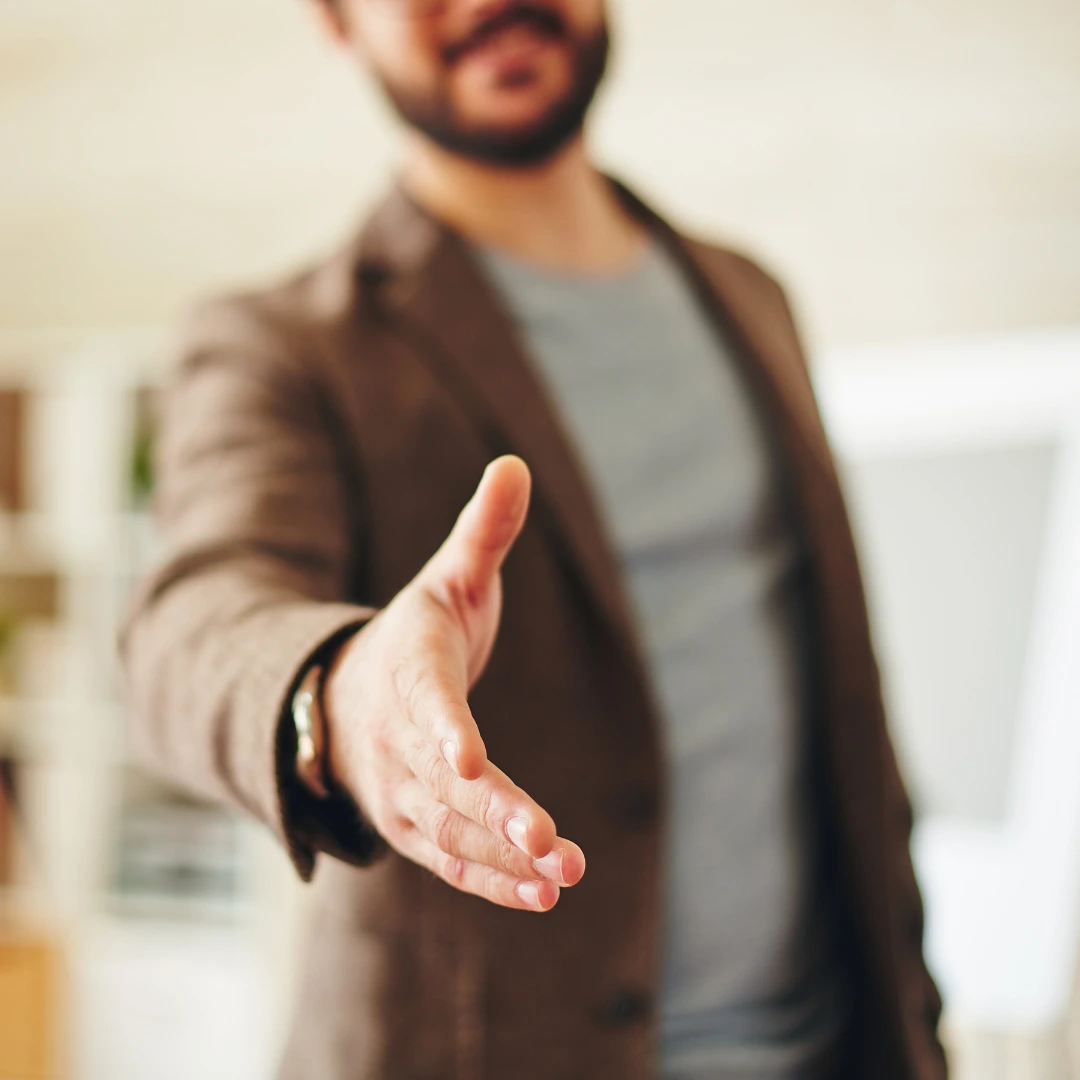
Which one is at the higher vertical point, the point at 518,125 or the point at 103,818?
the point at 518,125

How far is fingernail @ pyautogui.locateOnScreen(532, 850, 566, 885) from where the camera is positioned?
0.22 m

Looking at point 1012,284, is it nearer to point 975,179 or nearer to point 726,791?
point 975,179

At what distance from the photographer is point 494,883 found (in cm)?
24

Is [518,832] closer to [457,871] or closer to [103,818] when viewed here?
[457,871]

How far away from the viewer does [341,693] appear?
1.01ft

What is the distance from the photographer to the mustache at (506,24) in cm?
56

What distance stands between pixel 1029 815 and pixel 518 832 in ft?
4.17

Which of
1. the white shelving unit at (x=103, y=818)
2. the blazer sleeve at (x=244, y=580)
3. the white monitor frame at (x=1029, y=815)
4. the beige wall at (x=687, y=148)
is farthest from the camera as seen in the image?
the white shelving unit at (x=103, y=818)

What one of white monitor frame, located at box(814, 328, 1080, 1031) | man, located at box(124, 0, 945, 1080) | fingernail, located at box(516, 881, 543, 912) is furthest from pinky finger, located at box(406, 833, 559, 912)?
white monitor frame, located at box(814, 328, 1080, 1031)

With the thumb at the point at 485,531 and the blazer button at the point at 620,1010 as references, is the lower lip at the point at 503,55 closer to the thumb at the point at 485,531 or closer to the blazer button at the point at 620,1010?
the thumb at the point at 485,531

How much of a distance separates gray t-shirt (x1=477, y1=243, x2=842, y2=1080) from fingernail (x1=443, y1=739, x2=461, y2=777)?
335mm

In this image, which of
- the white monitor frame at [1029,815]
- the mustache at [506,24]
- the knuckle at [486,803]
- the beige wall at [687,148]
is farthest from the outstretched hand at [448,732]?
the beige wall at [687,148]

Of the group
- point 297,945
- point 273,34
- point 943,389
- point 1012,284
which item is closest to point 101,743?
point 297,945

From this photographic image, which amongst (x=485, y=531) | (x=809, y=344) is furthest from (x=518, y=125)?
(x=809, y=344)
